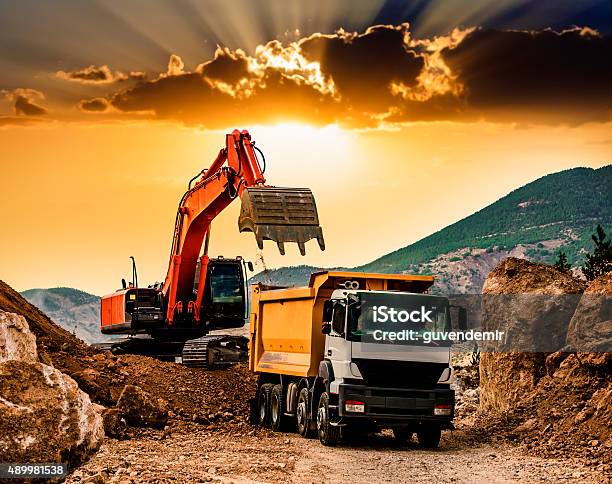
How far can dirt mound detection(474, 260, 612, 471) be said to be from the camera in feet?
63.4

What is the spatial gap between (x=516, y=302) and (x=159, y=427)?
9375 mm

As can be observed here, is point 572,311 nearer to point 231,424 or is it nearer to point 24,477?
point 231,424

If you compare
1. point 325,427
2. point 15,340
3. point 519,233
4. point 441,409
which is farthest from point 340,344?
point 519,233

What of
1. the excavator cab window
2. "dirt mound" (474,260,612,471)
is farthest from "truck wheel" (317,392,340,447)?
the excavator cab window

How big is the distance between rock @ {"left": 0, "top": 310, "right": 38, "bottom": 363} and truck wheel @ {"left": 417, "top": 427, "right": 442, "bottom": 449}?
8.41m

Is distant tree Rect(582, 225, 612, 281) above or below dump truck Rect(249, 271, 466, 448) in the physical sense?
above

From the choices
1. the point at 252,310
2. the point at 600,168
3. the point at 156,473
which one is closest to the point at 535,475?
the point at 156,473

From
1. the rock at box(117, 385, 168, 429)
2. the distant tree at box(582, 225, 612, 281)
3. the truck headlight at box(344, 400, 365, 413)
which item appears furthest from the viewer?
the distant tree at box(582, 225, 612, 281)

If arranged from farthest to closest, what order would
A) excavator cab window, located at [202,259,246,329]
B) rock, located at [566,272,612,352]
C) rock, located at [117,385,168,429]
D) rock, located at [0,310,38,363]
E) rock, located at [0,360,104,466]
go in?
excavator cab window, located at [202,259,246,329]
rock, located at [566,272,612,352]
rock, located at [117,385,168,429]
rock, located at [0,310,38,363]
rock, located at [0,360,104,466]

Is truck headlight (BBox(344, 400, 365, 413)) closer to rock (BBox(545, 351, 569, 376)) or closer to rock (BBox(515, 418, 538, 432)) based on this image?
rock (BBox(515, 418, 538, 432))

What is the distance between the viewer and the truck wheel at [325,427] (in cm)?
1939

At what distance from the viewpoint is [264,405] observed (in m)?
23.4

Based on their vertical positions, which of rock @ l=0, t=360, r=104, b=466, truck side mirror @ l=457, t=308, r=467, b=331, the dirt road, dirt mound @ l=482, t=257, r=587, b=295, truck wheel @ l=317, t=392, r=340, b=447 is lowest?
the dirt road

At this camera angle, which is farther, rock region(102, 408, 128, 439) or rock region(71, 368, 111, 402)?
rock region(71, 368, 111, 402)
